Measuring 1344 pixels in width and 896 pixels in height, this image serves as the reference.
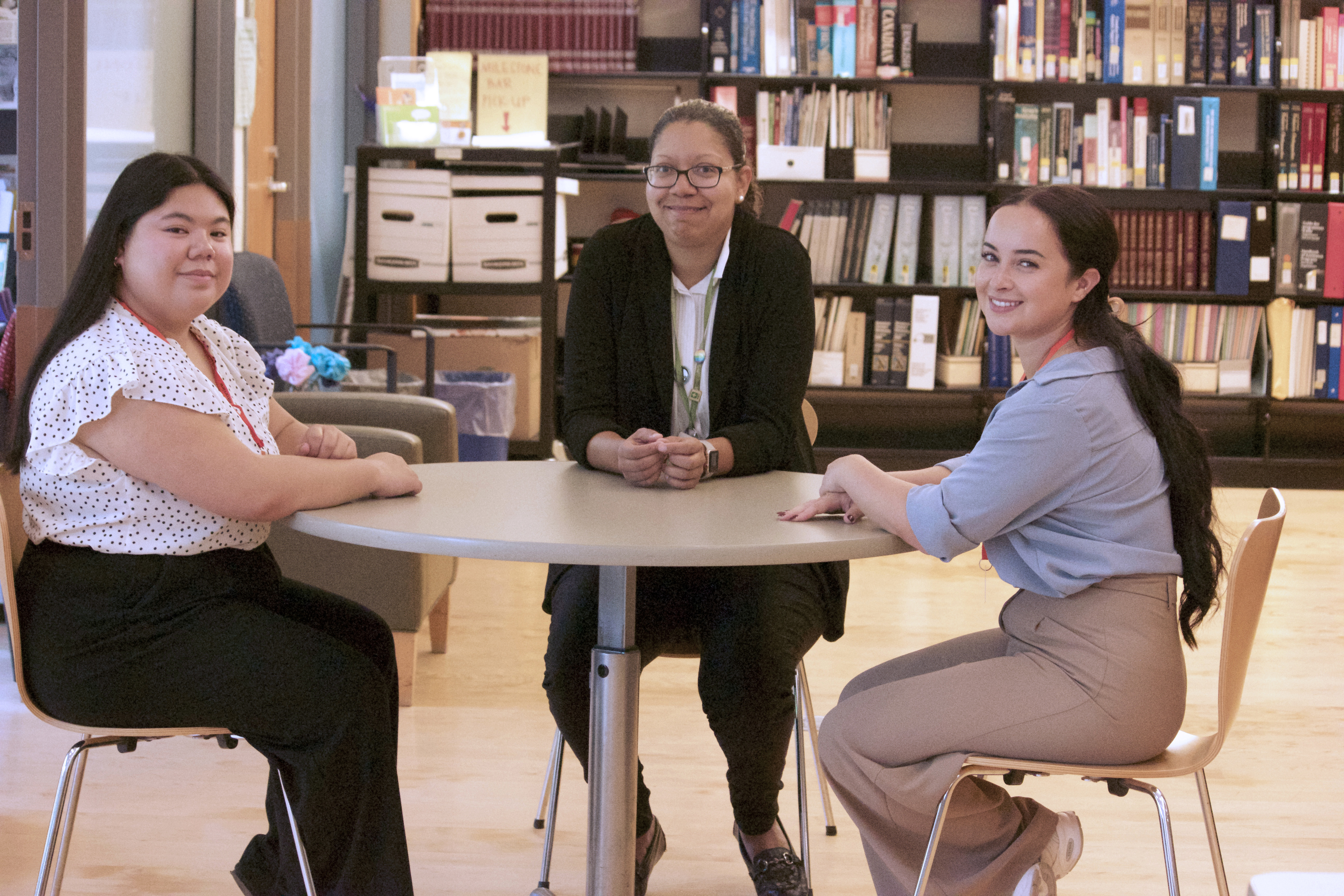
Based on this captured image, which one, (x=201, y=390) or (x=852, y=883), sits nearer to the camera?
(x=201, y=390)

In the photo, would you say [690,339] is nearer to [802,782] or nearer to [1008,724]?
[802,782]

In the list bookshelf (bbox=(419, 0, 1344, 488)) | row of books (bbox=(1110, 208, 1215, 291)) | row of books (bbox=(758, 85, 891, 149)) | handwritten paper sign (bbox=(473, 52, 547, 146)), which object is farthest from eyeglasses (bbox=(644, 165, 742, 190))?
row of books (bbox=(1110, 208, 1215, 291))

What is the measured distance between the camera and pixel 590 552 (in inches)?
52.7

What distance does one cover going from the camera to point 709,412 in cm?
208

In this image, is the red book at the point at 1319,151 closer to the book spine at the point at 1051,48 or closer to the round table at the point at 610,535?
the book spine at the point at 1051,48

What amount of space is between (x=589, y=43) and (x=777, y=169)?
37.0 inches

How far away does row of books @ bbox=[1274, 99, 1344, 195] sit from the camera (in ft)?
18.3

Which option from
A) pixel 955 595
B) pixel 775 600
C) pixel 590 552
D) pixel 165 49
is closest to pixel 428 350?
pixel 165 49

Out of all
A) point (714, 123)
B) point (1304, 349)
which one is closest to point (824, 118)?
Result: point (1304, 349)

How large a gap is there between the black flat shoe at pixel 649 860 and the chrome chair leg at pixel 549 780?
6.9 inches

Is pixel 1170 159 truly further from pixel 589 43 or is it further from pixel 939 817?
pixel 939 817

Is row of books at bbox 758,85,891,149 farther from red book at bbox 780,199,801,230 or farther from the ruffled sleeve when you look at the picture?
the ruffled sleeve

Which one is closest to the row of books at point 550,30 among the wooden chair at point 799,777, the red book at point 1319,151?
the red book at point 1319,151

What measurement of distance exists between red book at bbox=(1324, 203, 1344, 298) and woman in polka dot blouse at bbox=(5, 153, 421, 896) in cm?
507
